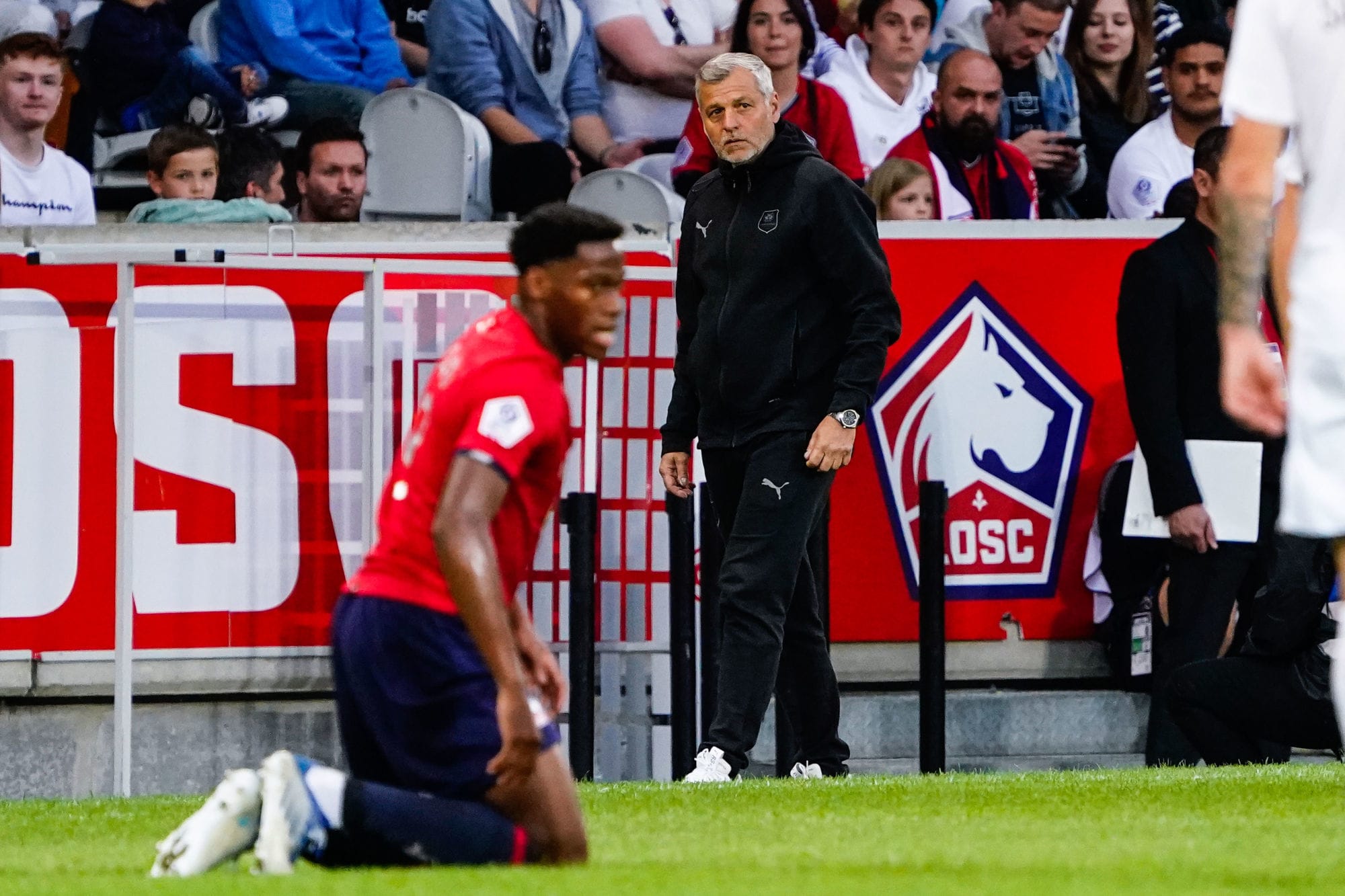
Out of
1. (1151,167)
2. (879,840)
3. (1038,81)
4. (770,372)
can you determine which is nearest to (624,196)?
(770,372)

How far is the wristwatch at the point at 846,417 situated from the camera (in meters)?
7.77

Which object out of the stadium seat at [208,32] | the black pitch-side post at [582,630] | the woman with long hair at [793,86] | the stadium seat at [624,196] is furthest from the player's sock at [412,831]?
the stadium seat at [208,32]

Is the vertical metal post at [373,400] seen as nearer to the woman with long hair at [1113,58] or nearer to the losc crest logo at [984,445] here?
the losc crest logo at [984,445]

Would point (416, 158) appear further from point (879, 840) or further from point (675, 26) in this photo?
point (879, 840)

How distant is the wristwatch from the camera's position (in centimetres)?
777

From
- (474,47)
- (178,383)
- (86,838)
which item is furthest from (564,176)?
(86,838)

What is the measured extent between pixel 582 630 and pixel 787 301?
1.88m

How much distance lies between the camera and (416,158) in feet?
36.4

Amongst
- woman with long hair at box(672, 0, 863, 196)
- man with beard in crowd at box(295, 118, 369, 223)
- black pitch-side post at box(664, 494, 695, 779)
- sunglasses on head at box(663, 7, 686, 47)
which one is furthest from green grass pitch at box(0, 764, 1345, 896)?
sunglasses on head at box(663, 7, 686, 47)

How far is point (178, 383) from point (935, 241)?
3.25 meters

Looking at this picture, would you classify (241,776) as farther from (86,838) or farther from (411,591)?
(86,838)

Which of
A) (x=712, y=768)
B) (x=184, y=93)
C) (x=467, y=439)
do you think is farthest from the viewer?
(x=184, y=93)

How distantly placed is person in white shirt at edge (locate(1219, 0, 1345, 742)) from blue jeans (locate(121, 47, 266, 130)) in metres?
8.17

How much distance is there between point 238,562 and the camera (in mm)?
9336
